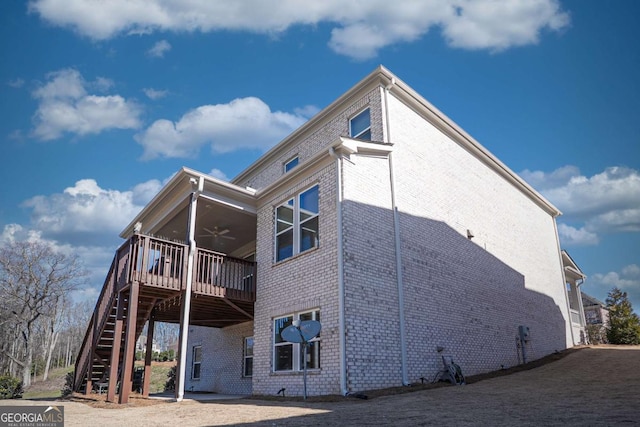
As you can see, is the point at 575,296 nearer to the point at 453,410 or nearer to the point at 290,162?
the point at 290,162

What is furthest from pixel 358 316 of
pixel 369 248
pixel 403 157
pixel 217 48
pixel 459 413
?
pixel 217 48

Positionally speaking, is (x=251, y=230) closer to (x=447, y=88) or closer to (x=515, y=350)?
(x=447, y=88)

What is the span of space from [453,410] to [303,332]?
4.08m

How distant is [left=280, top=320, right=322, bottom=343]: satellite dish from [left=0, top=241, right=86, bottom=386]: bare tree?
32.6 metres

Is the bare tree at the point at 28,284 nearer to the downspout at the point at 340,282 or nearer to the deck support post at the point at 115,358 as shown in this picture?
the deck support post at the point at 115,358

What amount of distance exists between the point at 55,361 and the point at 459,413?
73.3 meters

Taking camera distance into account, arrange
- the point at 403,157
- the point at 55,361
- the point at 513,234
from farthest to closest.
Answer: the point at 55,361, the point at 513,234, the point at 403,157

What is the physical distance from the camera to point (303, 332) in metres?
10.2

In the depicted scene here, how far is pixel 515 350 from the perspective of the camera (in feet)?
Result: 53.9

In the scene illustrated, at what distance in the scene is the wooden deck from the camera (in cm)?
1141

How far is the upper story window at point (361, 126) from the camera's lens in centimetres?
1402

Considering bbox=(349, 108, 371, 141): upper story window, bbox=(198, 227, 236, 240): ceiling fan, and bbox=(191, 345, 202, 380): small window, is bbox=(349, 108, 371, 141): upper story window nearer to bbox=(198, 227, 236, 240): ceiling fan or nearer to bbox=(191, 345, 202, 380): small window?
bbox=(198, 227, 236, 240): ceiling fan

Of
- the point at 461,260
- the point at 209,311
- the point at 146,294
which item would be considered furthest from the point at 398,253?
the point at 146,294

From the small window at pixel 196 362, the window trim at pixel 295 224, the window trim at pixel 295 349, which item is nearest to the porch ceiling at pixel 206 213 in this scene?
the window trim at pixel 295 224
